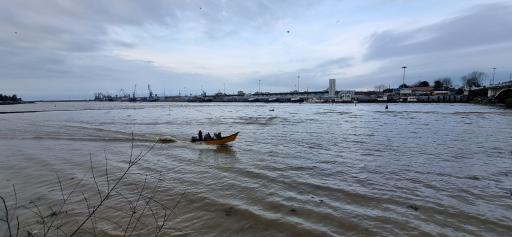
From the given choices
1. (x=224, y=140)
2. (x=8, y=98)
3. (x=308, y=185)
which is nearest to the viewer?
(x=308, y=185)

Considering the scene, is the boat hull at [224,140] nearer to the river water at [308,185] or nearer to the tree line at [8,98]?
the river water at [308,185]

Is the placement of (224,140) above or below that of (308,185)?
above

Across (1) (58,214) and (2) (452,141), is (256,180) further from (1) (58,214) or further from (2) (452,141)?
(2) (452,141)

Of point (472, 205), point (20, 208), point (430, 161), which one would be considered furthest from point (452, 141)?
point (20, 208)

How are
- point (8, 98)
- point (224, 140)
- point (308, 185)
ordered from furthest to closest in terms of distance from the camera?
1. point (8, 98)
2. point (224, 140)
3. point (308, 185)

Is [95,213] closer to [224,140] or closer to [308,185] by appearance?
[308,185]

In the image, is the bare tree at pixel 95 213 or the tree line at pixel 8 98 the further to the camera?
the tree line at pixel 8 98

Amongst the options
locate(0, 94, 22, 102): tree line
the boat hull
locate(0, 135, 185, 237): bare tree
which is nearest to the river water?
locate(0, 135, 185, 237): bare tree

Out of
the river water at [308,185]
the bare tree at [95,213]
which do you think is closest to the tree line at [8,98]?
the river water at [308,185]

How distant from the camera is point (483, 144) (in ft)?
81.0

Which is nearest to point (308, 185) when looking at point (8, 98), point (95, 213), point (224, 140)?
point (95, 213)

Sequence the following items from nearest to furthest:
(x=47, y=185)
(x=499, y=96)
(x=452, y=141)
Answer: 1. (x=47, y=185)
2. (x=452, y=141)
3. (x=499, y=96)

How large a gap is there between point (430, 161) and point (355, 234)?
11451mm

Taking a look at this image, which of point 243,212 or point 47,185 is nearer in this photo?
point 243,212
